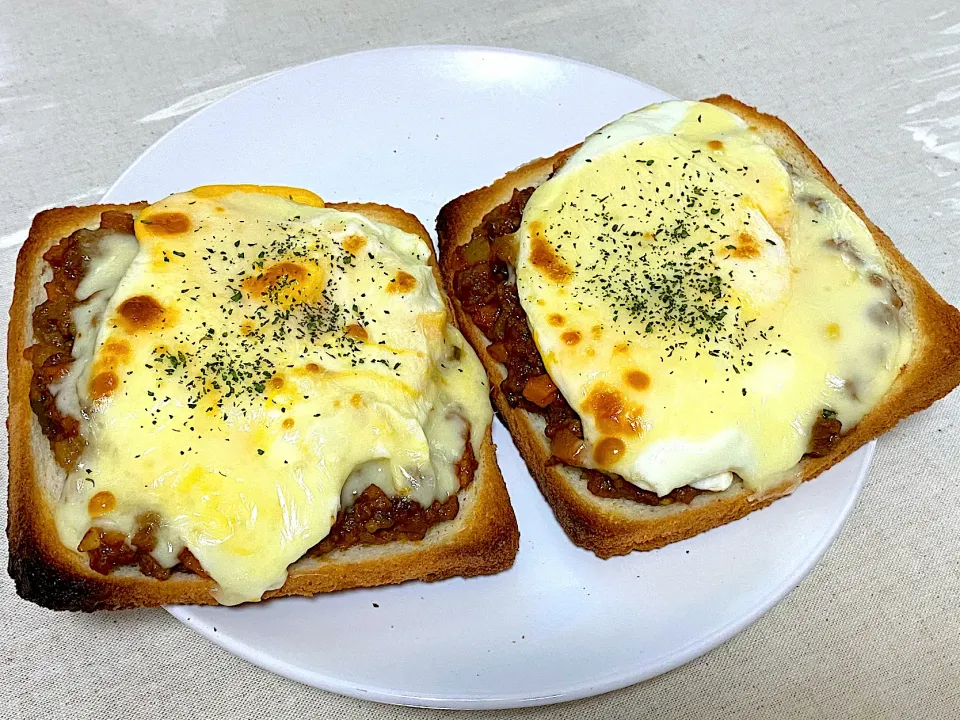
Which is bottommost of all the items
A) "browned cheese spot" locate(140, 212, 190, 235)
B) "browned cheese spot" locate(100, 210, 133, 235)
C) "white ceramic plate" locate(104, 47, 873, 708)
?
"white ceramic plate" locate(104, 47, 873, 708)

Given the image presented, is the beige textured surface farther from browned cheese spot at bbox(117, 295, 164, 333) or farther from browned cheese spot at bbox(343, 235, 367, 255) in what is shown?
browned cheese spot at bbox(343, 235, 367, 255)

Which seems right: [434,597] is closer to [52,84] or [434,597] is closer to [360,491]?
[360,491]

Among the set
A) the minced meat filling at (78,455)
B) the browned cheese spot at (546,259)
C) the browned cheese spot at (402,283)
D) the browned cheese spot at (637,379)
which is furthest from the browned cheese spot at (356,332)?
the browned cheese spot at (637,379)

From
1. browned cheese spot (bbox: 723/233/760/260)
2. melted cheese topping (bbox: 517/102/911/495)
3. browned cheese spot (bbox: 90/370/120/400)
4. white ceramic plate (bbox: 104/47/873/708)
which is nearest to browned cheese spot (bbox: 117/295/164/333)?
browned cheese spot (bbox: 90/370/120/400)

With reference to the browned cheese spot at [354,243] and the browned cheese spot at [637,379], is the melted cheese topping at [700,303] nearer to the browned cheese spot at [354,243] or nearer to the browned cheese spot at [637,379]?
the browned cheese spot at [637,379]

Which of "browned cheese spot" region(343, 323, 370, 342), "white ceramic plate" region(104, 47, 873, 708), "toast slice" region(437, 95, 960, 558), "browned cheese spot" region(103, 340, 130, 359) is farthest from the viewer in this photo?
"toast slice" region(437, 95, 960, 558)

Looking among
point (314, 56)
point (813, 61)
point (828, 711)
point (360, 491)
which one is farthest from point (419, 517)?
point (813, 61)

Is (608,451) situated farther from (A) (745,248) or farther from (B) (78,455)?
(B) (78,455)
